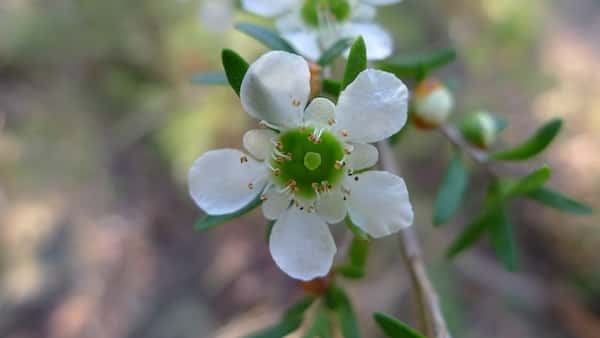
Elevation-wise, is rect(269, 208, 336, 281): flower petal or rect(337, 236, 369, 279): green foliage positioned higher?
rect(269, 208, 336, 281): flower petal

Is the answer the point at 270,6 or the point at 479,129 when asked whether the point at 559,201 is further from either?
the point at 270,6

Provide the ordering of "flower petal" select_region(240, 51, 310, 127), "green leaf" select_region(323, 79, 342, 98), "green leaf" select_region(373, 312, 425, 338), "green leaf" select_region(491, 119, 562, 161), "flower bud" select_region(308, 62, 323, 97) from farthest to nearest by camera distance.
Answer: "green leaf" select_region(491, 119, 562, 161) → "flower bud" select_region(308, 62, 323, 97) → "green leaf" select_region(323, 79, 342, 98) → "green leaf" select_region(373, 312, 425, 338) → "flower petal" select_region(240, 51, 310, 127)

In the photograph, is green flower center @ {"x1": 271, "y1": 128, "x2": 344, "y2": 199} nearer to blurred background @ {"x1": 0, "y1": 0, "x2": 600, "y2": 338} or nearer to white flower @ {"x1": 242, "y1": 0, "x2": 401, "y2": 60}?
white flower @ {"x1": 242, "y1": 0, "x2": 401, "y2": 60}

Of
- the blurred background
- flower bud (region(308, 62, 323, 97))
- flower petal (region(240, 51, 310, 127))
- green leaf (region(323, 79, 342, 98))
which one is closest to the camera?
flower petal (region(240, 51, 310, 127))

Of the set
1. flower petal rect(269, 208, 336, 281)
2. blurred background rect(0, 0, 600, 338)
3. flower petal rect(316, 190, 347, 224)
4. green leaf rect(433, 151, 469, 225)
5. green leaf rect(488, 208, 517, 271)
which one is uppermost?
flower petal rect(316, 190, 347, 224)

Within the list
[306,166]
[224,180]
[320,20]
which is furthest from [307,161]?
[320,20]

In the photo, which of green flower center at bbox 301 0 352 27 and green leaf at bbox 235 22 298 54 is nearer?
green leaf at bbox 235 22 298 54

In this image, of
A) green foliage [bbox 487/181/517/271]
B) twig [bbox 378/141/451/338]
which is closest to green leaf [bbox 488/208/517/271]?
green foliage [bbox 487/181/517/271]

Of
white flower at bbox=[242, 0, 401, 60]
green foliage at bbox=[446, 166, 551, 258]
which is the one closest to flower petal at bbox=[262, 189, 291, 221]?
white flower at bbox=[242, 0, 401, 60]

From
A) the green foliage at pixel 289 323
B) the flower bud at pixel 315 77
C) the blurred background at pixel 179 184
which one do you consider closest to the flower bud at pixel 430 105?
the flower bud at pixel 315 77
